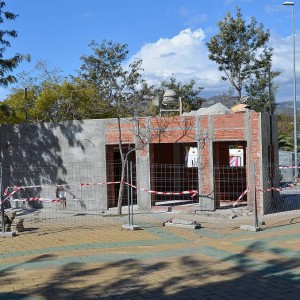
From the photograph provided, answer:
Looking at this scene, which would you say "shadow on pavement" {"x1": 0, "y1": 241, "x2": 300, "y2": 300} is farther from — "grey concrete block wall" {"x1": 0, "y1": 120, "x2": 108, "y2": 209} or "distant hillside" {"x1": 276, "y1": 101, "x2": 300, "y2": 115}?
"distant hillside" {"x1": 276, "y1": 101, "x2": 300, "y2": 115}

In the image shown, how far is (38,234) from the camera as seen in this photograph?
39.5ft

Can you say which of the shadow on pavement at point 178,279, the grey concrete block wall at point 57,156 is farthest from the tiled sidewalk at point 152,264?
the grey concrete block wall at point 57,156

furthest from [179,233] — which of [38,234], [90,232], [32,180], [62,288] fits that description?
[32,180]

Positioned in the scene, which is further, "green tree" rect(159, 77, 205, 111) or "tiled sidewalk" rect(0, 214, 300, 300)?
"green tree" rect(159, 77, 205, 111)

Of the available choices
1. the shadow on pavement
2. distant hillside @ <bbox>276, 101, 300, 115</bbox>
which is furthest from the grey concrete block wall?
distant hillside @ <bbox>276, 101, 300, 115</bbox>

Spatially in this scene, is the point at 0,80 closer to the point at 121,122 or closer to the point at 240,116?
the point at 121,122

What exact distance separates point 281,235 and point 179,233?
2.56 m

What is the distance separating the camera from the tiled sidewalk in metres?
6.89

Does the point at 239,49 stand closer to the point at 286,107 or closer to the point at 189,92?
the point at 189,92

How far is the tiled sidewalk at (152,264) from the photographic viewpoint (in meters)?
6.89

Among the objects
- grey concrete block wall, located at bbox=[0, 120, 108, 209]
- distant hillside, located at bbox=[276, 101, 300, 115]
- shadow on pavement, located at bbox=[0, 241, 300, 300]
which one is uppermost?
distant hillside, located at bbox=[276, 101, 300, 115]

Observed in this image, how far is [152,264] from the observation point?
8.50 metres

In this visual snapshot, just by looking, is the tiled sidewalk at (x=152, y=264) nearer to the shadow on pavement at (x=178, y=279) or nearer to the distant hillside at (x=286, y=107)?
the shadow on pavement at (x=178, y=279)

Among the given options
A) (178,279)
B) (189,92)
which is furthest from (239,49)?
(178,279)
